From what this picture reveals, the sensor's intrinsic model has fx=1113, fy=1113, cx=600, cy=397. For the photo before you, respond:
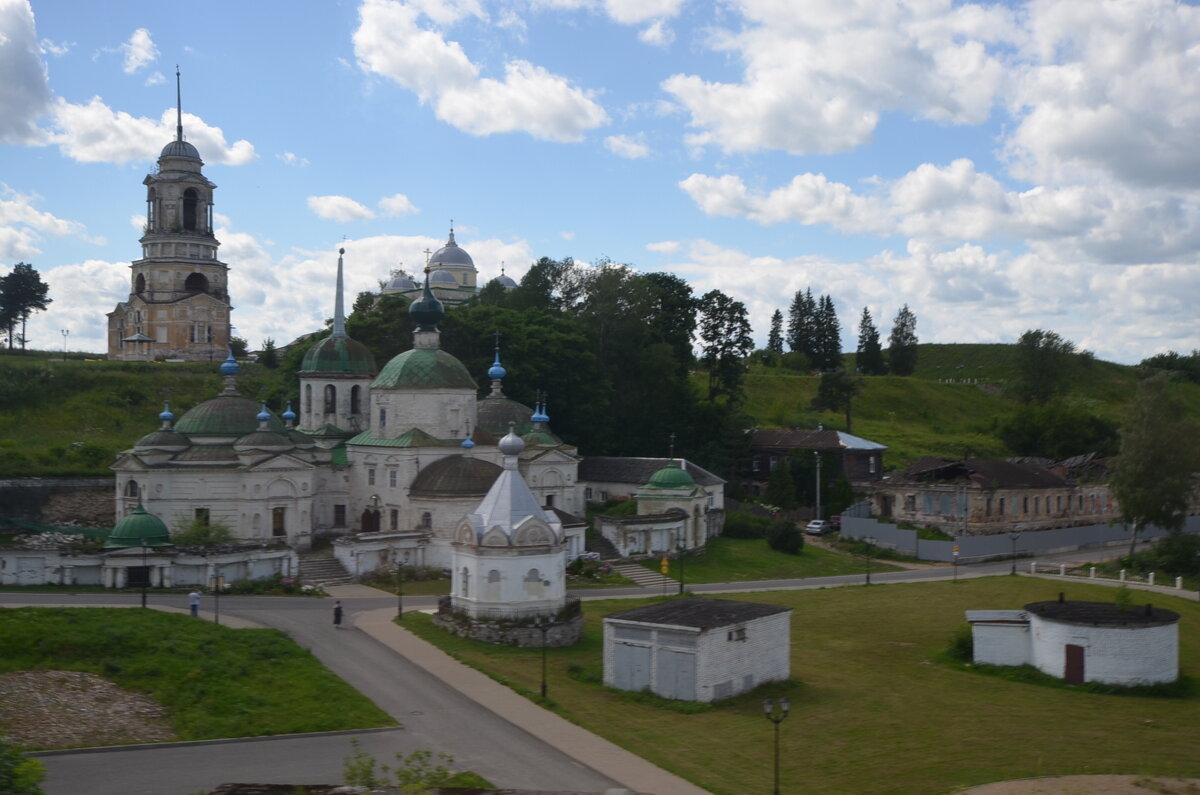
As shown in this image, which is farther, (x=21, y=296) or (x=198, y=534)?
(x=21, y=296)

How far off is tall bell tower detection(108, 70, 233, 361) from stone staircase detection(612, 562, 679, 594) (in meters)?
37.3

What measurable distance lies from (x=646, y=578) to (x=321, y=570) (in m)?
13.2

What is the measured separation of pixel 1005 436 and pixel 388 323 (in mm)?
46546

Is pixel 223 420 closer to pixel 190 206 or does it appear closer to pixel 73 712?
pixel 73 712

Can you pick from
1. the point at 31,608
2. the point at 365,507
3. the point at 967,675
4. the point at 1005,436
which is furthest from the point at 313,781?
the point at 1005,436

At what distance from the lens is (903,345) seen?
4422 inches

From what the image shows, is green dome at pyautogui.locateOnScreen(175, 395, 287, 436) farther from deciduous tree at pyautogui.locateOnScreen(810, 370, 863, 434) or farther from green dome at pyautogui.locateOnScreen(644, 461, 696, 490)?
deciduous tree at pyautogui.locateOnScreen(810, 370, 863, 434)

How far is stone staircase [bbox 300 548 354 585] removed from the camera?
42.8 m

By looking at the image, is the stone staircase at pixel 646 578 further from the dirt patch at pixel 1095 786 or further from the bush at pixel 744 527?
the dirt patch at pixel 1095 786

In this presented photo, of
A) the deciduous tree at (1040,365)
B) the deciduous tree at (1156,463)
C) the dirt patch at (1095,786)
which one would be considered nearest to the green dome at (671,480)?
the deciduous tree at (1156,463)

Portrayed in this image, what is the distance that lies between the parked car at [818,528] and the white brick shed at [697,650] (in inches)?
1158

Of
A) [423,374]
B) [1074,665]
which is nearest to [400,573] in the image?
[423,374]

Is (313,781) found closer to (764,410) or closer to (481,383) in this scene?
(481,383)

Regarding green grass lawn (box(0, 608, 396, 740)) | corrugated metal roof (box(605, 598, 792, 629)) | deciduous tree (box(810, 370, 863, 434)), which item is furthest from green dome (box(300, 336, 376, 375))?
deciduous tree (box(810, 370, 863, 434))
